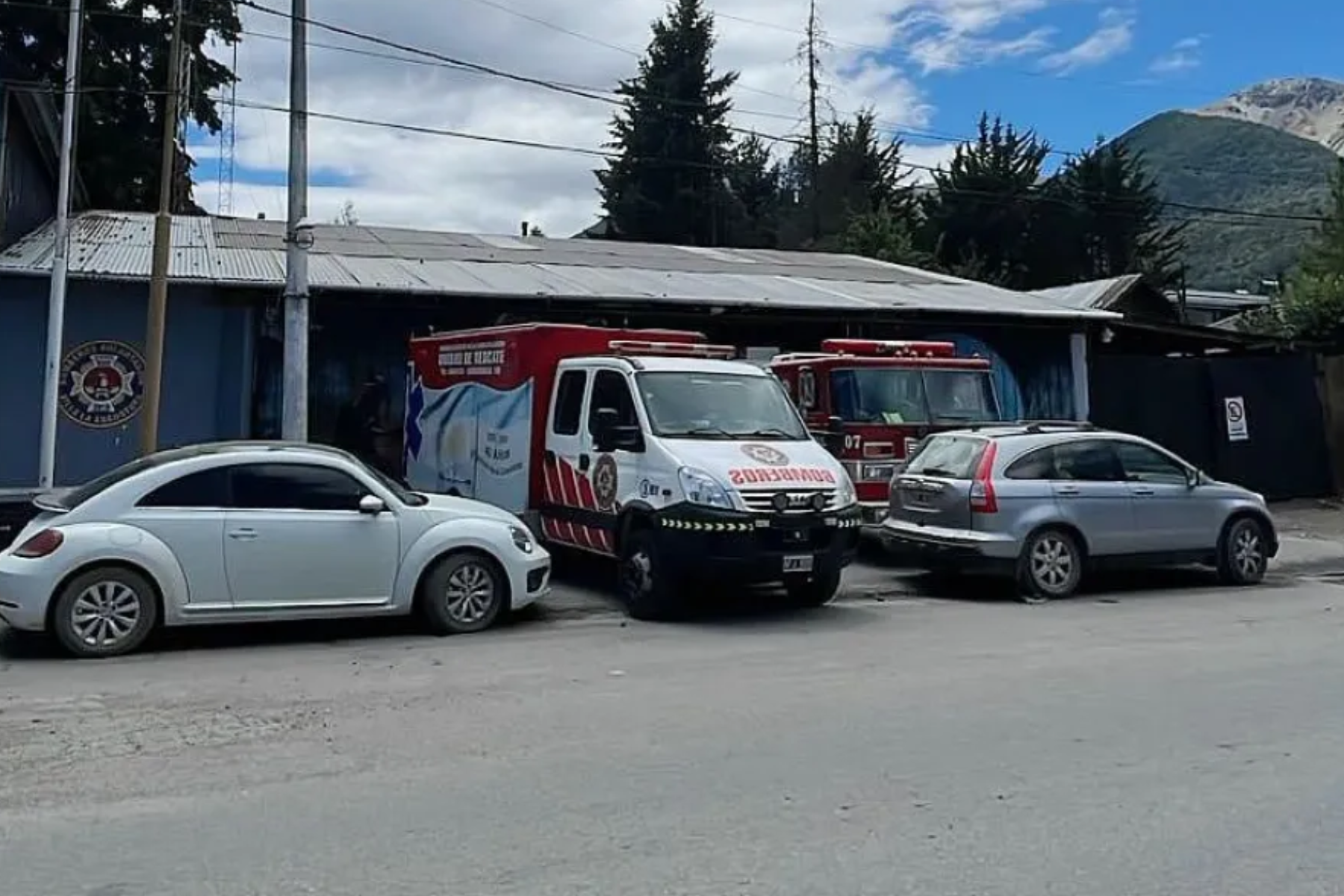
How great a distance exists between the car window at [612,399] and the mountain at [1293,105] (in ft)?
392

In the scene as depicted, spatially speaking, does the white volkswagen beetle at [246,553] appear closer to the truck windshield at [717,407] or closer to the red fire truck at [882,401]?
the truck windshield at [717,407]

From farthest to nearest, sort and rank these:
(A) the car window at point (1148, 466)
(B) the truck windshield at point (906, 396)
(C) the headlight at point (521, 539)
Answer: (B) the truck windshield at point (906, 396) < (A) the car window at point (1148, 466) < (C) the headlight at point (521, 539)

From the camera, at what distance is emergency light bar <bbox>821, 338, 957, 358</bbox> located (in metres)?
15.1

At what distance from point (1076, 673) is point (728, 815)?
13.0 ft

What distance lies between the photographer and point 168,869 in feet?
15.4

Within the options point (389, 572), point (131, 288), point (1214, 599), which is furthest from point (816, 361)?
point (131, 288)

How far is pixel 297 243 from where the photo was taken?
1363 cm

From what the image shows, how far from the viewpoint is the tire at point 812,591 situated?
37.5 ft

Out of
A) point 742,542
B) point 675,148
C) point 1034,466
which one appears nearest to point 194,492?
point 742,542

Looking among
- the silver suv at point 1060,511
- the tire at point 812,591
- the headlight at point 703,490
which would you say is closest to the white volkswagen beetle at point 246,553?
the headlight at point 703,490

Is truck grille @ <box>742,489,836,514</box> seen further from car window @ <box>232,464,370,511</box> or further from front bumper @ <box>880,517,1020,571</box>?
car window @ <box>232,464,370,511</box>

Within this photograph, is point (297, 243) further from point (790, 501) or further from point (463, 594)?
point (790, 501)

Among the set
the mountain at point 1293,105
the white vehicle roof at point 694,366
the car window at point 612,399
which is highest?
the mountain at point 1293,105

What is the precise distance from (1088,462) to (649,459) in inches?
186
